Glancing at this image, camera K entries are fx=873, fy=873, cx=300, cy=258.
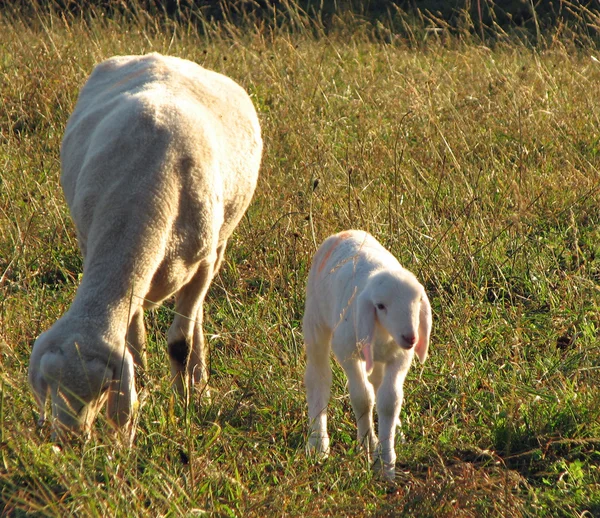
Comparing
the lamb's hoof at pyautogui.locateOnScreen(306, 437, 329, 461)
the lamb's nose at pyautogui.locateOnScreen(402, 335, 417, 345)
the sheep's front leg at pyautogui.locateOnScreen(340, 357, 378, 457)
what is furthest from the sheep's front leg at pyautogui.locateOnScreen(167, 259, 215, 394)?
the lamb's nose at pyautogui.locateOnScreen(402, 335, 417, 345)

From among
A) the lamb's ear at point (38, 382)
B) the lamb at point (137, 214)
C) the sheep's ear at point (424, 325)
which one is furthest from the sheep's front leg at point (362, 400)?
the lamb's ear at point (38, 382)

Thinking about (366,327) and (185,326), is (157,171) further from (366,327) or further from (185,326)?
(366,327)

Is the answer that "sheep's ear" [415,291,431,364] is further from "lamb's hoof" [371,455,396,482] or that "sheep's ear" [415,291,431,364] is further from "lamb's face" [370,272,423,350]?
"lamb's hoof" [371,455,396,482]

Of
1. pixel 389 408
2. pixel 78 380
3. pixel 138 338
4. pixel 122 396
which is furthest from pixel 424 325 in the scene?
pixel 138 338

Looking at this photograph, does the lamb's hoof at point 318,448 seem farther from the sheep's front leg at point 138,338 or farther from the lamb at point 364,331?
the sheep's front leg at point 138,338

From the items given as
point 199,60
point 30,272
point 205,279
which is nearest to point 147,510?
point 205,279

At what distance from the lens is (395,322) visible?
2.98m

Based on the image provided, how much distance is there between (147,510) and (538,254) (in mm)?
2998

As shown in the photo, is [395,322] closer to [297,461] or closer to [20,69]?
[297,461]

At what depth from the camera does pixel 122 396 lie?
302cm

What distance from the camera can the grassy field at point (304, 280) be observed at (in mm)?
2994

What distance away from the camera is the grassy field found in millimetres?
2994

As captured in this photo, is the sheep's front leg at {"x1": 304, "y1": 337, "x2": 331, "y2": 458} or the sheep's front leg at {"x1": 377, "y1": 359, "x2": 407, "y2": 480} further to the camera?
the sheep's front leg at {"x1": 304, "y1": 337, "x2": 331, "y2": 458}

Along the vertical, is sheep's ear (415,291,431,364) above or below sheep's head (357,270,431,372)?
below
